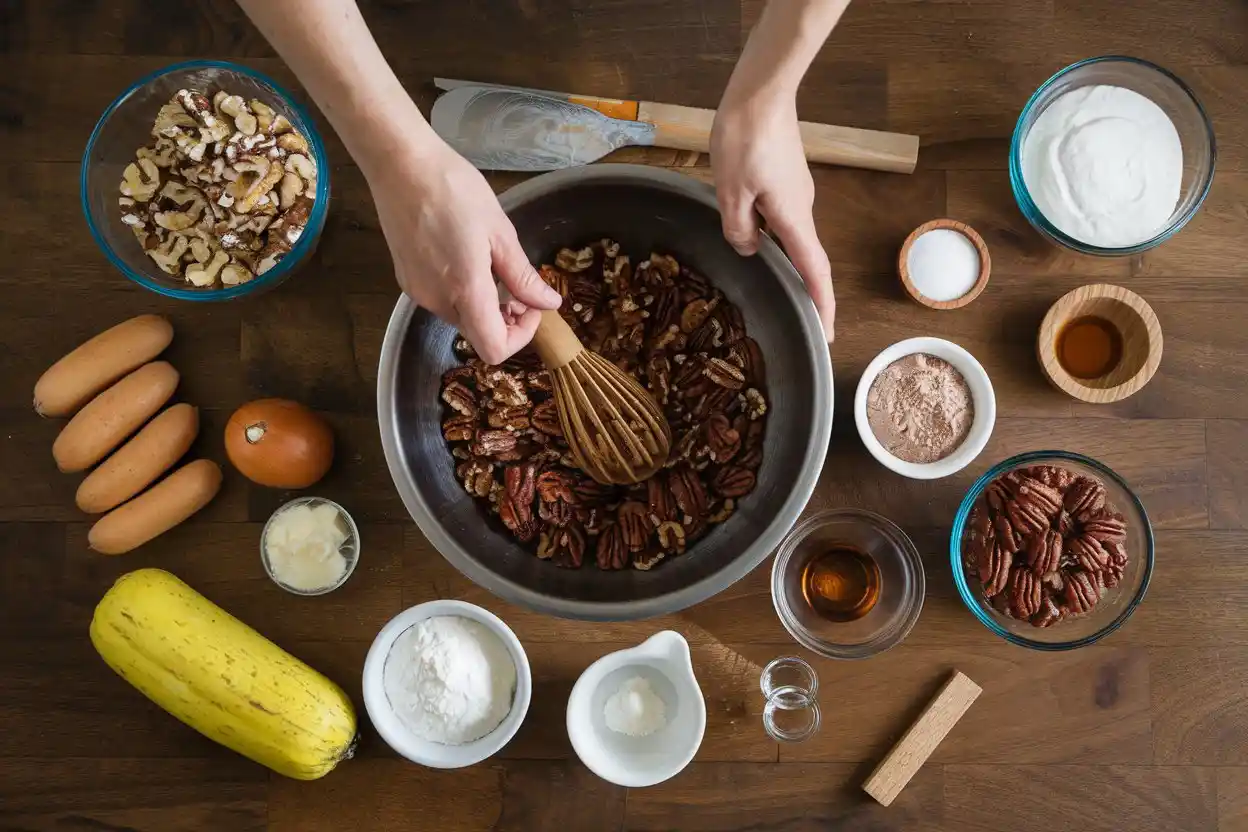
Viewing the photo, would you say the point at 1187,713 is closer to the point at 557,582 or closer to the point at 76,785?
the point at 557,582

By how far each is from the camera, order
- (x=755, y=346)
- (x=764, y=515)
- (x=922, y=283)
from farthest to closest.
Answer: (x=922, y=283)
(x=755, y=346)
(x=764, y=515)

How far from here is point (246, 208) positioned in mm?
1312

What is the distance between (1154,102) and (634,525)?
1.00 meters

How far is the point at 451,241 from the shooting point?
98cm

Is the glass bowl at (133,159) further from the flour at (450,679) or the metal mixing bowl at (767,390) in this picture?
the flour at (450,679)

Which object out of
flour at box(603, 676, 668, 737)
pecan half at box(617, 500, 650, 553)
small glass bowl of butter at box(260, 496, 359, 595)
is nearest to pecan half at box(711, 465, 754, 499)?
pecan half at box(617, 500, 650, 553)

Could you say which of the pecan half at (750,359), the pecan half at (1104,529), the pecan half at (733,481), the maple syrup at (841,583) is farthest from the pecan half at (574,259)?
the pecan half at (1104,529)

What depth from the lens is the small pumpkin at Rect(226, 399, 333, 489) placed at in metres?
1.30

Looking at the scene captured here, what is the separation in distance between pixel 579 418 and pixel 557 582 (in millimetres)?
208

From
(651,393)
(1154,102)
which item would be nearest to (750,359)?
(651,393)

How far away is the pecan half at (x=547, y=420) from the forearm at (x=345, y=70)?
1.39 feet

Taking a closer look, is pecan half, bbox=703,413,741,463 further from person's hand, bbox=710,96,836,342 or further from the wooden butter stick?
the wooden butter stick

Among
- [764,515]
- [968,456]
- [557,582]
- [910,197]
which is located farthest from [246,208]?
[968,456]

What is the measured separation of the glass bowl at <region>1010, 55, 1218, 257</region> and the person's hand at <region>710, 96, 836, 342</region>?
0.45 metres
